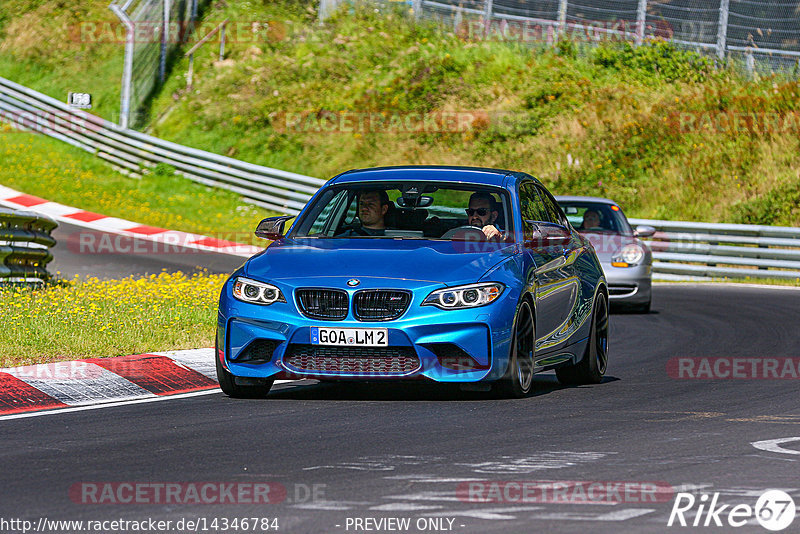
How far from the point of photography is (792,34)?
33562mm

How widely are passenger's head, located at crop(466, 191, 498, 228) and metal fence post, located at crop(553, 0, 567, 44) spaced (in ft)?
90.5

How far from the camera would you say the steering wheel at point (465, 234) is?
957 centimetres

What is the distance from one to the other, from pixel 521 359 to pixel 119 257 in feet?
46.4

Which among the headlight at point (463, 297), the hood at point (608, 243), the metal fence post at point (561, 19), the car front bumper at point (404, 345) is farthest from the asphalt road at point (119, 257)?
the metal fence post at point (561, 19)

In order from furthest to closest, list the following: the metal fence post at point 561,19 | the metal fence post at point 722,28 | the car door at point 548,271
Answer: the metal fence post at point 561,19, the metal fence post at point 722,28, the car door at point 548,271

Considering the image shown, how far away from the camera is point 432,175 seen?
1012 centimetres

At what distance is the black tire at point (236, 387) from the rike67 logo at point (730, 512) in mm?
3952

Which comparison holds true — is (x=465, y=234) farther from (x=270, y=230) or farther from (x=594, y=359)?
(x=594, y=359)

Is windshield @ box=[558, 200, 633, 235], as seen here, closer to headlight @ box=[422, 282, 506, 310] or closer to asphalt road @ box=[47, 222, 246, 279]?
asphalt road @ box=[47, 222, 246, 279]

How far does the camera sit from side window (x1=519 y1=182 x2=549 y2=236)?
997cm

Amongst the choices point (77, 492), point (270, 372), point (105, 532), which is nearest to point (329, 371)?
point (270, 372)

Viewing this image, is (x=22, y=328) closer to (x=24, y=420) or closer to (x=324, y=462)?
(x=24, y=420)

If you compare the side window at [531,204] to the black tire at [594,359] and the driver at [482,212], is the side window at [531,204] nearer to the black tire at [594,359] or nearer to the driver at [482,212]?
the driver at [482,212]

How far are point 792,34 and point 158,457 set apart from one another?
96.9ft
